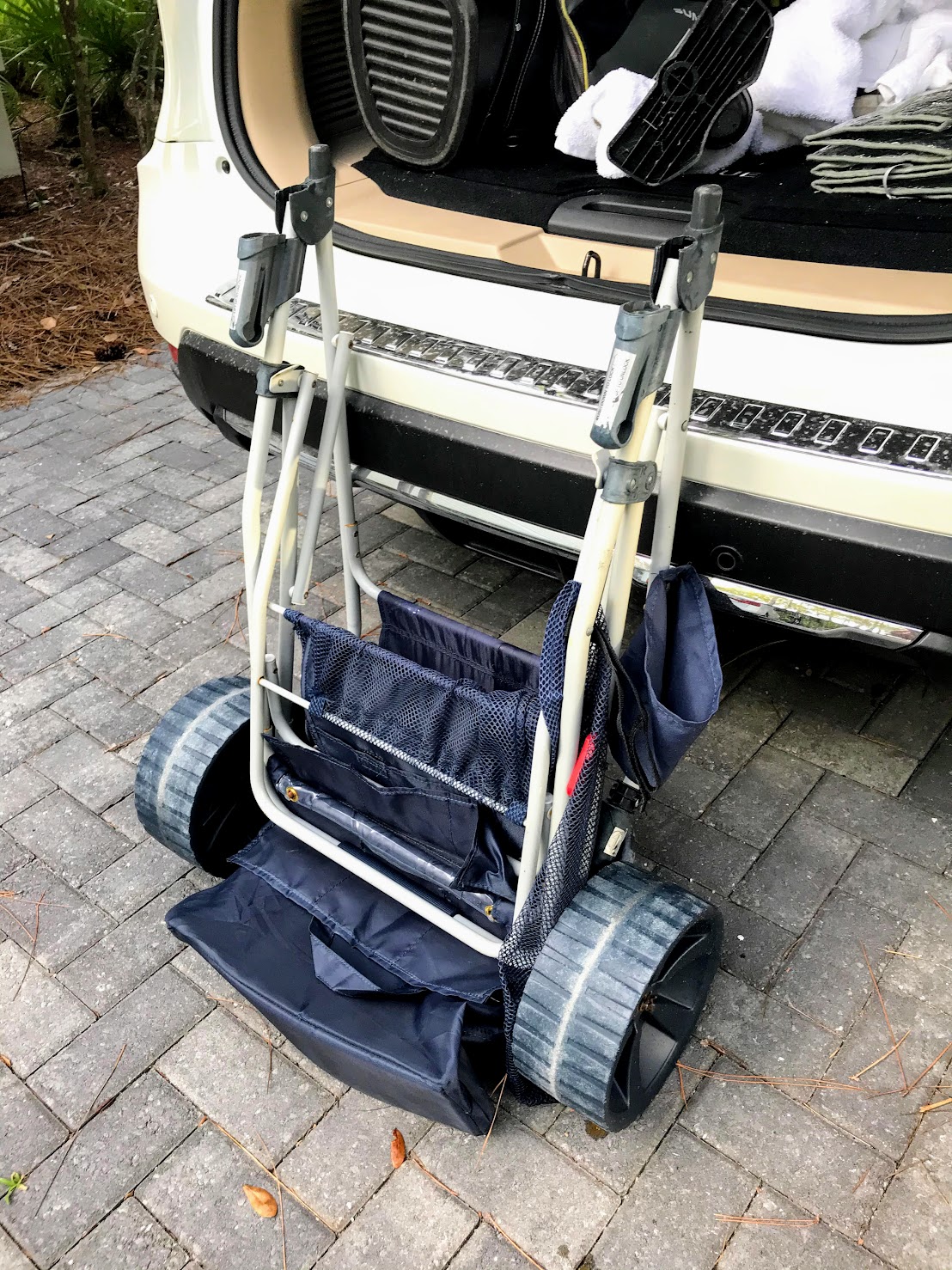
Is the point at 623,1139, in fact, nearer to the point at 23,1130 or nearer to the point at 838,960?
the point at 838,960

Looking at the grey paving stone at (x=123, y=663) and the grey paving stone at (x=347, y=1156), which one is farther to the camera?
the grey paving stone at (x=123, y=663)

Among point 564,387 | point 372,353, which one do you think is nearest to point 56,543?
point 372,353

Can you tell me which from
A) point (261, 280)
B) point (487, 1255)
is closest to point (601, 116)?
point (261, 280)

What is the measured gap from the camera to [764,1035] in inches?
75.5

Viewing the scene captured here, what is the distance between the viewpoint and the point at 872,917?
6.95ft

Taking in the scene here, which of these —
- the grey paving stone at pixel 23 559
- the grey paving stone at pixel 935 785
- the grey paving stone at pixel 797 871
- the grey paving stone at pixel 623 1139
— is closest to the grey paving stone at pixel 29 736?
the grey paving stone at pixel 23 559

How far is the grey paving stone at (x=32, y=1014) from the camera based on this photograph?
196 cm

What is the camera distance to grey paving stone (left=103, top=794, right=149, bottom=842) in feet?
7.80

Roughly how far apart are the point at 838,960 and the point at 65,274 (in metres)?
5.04

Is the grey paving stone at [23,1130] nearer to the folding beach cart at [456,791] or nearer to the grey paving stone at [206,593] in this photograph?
the folding beach cart at [456,791]

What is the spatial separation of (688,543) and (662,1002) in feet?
2.59

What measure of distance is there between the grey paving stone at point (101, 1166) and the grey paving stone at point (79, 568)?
69.8 inches

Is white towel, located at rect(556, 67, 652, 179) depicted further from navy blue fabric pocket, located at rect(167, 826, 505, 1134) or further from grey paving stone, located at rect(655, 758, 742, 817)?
navy blue fabric pocket, located at rect(167, 826, 505, 1134)

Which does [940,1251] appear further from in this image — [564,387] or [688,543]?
[564,387]
